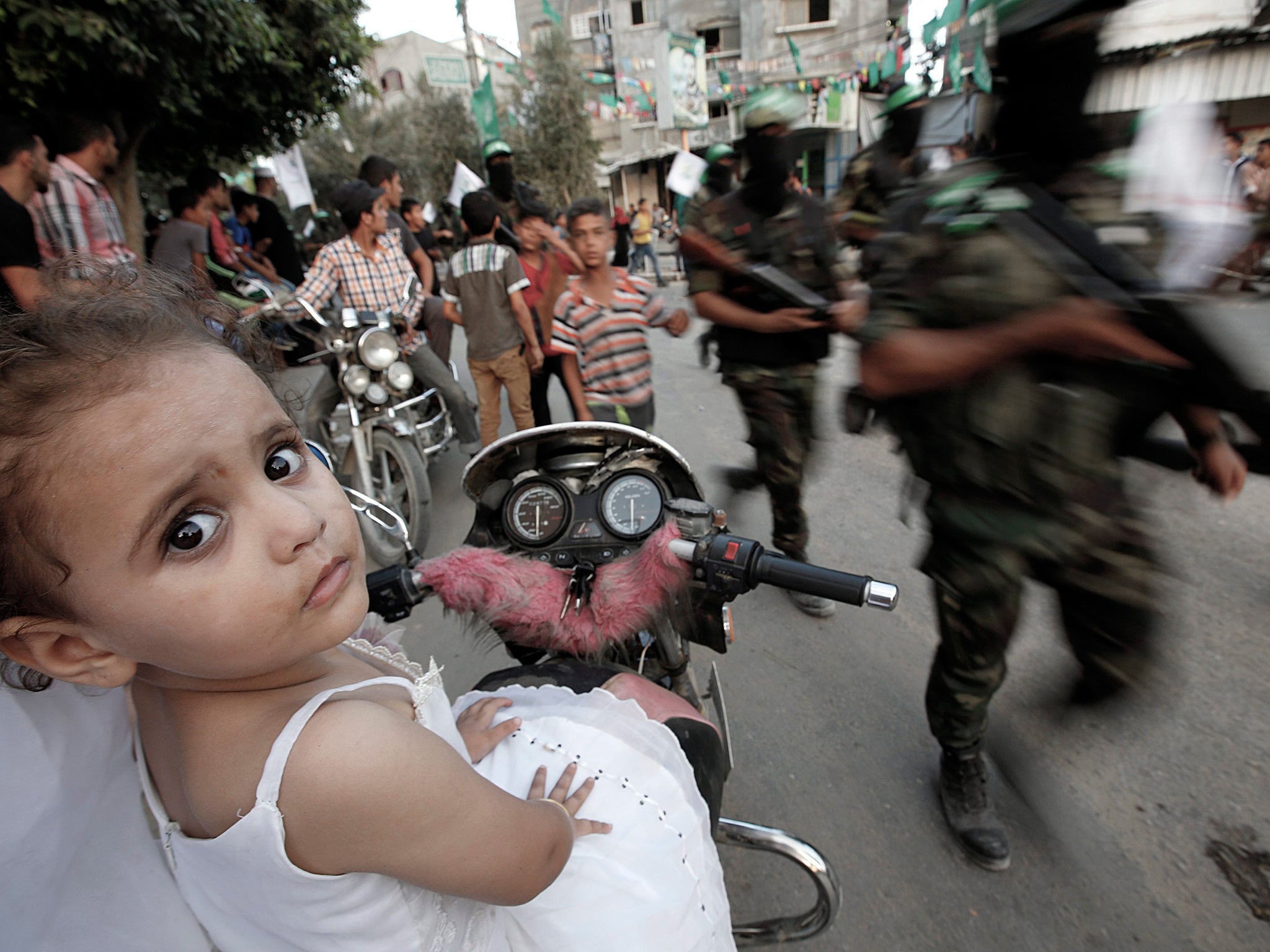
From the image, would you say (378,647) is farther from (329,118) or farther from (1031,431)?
(329,118)

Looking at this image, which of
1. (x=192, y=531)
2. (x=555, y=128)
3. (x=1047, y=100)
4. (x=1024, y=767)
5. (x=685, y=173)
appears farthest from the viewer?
(x=555, y=128)

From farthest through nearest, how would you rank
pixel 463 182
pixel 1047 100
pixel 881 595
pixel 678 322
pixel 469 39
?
pixel 469 39 → pixel 463 182 → pixel 678 322 → pixel 1047 100 → pixel 881 595

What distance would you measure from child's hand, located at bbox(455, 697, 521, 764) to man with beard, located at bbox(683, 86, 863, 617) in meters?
1.99

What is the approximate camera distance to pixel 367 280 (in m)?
4.19

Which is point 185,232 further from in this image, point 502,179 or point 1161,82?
point 1161,82

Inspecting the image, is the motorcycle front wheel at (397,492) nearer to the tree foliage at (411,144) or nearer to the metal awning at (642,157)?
the tree foliage at (411,144)

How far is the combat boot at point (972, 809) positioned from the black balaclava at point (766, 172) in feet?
6.97

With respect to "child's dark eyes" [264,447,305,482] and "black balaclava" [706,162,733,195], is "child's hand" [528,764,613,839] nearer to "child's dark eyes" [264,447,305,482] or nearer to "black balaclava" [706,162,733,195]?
"child's dark eyes" [264,447,305,482]

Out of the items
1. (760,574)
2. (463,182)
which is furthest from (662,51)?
(760,574)

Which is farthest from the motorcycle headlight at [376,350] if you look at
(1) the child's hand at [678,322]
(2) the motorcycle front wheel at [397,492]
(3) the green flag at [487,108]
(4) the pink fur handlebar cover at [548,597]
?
(3) the green flag at [487,108]

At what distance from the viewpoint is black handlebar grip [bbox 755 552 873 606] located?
1108mm

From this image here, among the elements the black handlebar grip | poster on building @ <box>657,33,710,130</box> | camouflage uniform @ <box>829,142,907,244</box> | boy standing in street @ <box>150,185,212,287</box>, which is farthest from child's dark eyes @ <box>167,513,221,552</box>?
poster on building @ <box>657,33,710,130</box>

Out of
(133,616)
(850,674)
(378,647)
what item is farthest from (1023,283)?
(850,674)

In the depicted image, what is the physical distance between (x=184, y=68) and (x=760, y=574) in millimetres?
7379
